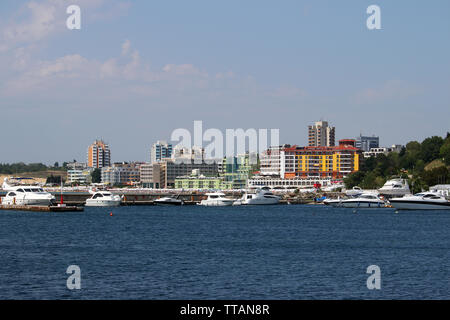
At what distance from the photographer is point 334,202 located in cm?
12431

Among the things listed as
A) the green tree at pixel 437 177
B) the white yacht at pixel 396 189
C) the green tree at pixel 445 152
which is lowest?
the white yacht at pixel 396 189

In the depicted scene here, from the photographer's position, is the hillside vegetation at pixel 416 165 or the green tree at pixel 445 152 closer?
the green tree at pixel 445 152

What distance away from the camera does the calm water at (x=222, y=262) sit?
27.2 metres

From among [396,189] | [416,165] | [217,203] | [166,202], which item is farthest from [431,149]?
[166,202]

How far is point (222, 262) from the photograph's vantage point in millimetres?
36312

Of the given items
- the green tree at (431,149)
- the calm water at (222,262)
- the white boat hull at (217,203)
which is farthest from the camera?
the green tree at (431,149)

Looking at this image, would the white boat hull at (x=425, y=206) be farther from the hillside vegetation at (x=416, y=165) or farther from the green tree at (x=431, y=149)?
the green tree at (x=431, y=149)

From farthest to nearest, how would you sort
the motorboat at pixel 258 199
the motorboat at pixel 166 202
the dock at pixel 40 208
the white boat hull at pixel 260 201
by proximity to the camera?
the motorboat at pixel 258 199, the white boat hull at pixel 260 201, the motorboat at pixel 166 202, the dock at pixel 40 208

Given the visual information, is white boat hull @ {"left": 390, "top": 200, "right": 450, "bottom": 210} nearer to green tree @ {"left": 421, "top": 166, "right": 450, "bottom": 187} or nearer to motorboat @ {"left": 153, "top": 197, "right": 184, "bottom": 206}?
motorboat @ {"left": 153, "top": 197, "right": 184, "bottom": 206}

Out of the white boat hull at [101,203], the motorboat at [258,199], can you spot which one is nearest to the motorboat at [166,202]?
the motorboat at [258,199]

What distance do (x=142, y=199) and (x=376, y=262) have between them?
106305 millimetres

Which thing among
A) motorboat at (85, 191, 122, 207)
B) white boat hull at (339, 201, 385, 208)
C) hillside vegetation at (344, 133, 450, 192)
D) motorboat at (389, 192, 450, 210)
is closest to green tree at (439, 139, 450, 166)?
hillside vegetation at (344, 133, 450, 192)
